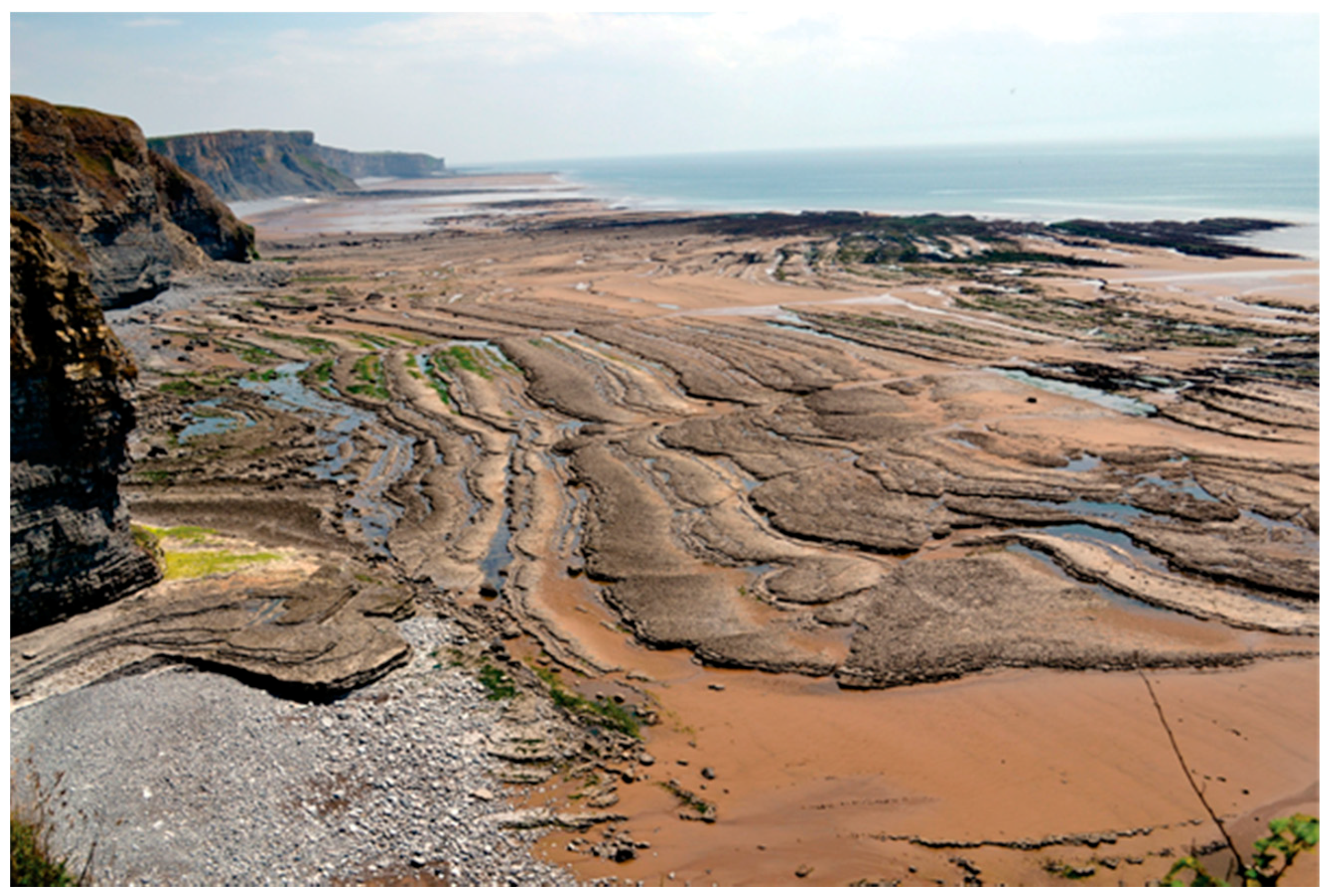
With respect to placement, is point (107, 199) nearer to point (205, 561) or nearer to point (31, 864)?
point (205, 561)

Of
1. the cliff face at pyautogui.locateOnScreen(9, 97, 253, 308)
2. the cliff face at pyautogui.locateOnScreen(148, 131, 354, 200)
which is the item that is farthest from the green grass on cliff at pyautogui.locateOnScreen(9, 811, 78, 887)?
the cliff face at pyautogui.locateOnScreen(148, 131, 354, 200)

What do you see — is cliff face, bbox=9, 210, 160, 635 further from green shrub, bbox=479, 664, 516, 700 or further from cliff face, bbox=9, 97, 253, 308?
cliff face, bbox=9, 97, 253, 308

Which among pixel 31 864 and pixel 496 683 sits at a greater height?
pixel 31 864

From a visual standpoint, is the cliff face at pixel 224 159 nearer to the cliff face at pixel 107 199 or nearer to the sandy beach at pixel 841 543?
the cliff face at pixel 107 199

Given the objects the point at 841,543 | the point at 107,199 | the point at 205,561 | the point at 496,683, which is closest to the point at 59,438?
the point at 205,561

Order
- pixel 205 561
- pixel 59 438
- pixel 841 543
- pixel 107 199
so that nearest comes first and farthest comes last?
pixel 59 438, pixel 205 561, pixel 841 543, pixel 107 199

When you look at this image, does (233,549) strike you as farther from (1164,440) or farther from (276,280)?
(276,280)
